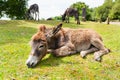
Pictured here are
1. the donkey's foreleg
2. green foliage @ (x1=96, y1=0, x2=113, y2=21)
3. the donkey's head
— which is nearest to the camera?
the donkey's head

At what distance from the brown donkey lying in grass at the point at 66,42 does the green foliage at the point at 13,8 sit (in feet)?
150

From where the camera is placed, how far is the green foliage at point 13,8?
58037mm

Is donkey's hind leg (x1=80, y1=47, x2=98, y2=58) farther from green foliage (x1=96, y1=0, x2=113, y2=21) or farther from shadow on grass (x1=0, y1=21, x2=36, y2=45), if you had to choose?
green foliage (x1=96, y1=0, x2=113, y2=21)

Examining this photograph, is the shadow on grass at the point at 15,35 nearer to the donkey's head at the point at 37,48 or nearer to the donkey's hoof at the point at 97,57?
the donkey's head at the point at 37,48

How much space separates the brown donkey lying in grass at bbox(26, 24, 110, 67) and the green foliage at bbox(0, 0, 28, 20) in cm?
4566

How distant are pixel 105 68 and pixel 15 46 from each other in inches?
222

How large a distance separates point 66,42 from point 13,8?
47887mm

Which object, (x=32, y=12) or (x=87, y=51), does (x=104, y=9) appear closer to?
(x=32, y=12)

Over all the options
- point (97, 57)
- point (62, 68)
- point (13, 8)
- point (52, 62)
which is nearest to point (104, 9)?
point (13, 8)

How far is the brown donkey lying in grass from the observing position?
39.7 feet

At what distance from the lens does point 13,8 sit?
196 feet

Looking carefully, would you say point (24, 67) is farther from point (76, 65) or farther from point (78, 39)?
point (78, 39)

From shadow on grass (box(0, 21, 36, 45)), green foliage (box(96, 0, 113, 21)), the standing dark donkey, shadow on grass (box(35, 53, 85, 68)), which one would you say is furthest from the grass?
green foliage (box(96, 0, 113, 21))

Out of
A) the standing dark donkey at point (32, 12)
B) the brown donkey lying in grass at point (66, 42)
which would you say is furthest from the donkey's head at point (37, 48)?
the standing dark donkey at point (32, 12)
